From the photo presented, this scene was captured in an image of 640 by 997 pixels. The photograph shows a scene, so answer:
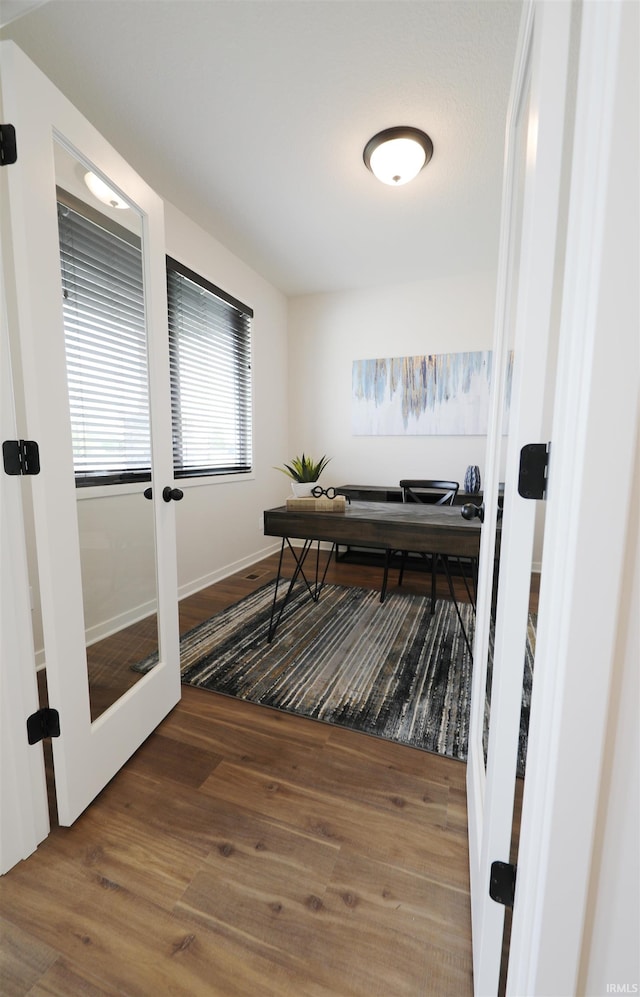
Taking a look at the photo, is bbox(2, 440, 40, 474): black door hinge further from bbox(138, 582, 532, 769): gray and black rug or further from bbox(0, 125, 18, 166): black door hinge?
bbox(138, 582, 532, 769): gray and black rug

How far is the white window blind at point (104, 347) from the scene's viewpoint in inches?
46.3

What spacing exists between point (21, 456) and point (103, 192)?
36.8 inches

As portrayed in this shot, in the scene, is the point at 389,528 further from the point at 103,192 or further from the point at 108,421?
the point at 103,192

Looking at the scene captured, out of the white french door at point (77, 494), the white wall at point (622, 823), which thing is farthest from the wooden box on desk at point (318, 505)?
the white wall at point (622, 823)

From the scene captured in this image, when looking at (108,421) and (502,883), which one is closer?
(502,883)

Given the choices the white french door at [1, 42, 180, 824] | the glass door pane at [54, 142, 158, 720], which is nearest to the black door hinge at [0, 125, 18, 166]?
the white french door at [1, 42, 180, 824]

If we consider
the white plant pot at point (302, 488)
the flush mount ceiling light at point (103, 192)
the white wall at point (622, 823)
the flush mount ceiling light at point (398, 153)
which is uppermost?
the flush mount ceiling light at point (398, 153)

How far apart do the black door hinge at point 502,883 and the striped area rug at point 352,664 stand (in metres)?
0.74

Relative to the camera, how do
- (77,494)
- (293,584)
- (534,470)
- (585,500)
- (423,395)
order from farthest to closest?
(423,395), (293,584), (77,494), (534,470), (585,500)

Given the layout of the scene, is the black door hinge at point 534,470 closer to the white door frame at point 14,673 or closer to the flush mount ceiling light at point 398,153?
the white door frame at point 14,673

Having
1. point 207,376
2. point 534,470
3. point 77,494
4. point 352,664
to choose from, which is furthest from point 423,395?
point 534,470

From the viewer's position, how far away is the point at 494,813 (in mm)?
681

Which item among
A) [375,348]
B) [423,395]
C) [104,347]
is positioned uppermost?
[375,348]

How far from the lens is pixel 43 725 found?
41.1 inches
